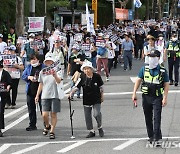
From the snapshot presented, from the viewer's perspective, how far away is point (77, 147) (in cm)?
1072

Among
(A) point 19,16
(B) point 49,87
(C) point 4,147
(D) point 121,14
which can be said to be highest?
(D) point 121,14

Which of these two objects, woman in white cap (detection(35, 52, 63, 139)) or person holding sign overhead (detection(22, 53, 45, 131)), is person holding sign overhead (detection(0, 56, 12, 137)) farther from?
woman in white cap (detection(35, 52, 63, 139))

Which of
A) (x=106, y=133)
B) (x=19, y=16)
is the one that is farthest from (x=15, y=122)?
(x=19, y=16)

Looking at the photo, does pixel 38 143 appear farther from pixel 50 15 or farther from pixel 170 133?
pixel 50 15

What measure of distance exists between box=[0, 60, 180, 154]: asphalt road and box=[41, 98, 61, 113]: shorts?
0.59m

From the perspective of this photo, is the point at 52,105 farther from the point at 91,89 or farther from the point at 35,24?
the point at 35,24

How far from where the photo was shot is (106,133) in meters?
12.1

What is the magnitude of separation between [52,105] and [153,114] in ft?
6.96

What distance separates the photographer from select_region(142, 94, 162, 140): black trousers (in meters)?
10.5

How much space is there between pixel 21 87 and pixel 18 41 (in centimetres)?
469

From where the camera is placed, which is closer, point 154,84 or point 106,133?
point 154,84

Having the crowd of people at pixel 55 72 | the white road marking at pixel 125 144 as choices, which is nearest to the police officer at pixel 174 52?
the crowd of people at pixel 55 72

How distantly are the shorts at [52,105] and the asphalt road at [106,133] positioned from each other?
59 cm

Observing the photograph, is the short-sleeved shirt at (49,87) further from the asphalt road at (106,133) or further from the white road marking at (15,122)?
the white road marking at (15,122)
